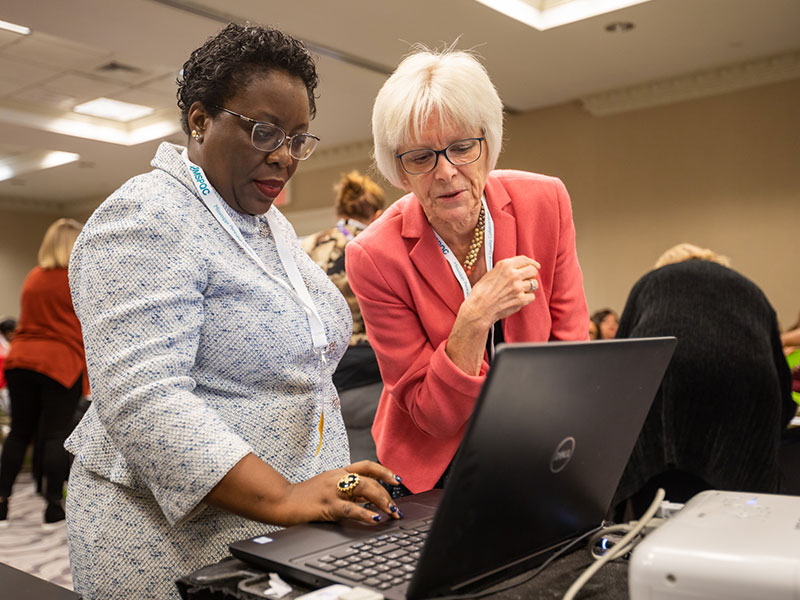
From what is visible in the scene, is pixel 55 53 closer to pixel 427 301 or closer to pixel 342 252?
pixel 342 252

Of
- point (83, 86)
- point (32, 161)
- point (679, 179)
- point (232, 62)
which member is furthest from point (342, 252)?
point (32, 161)

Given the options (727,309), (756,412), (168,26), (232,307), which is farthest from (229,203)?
(168,26)

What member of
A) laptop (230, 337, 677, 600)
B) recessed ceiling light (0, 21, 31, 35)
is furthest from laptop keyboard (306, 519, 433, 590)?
recessed ceiling light (0, 21, 31, 35)

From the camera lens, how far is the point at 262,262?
1.01 m

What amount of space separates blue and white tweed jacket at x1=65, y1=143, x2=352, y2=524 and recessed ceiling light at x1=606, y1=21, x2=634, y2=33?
14.9ft

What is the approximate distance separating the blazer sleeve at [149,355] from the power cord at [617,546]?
37 centimetres

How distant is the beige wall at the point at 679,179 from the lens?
5.76 m

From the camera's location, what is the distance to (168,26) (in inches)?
196

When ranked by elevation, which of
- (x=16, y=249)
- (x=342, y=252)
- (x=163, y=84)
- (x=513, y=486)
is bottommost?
(x=513, y=486)

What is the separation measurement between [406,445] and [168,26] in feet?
14.6

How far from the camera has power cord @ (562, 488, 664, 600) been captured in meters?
0.67

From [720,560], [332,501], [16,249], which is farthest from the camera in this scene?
[16,249]

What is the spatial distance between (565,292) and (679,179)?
5340mm

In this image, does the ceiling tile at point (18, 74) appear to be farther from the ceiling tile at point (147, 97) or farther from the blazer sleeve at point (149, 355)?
the blazer sleeve at point (149, 355)
